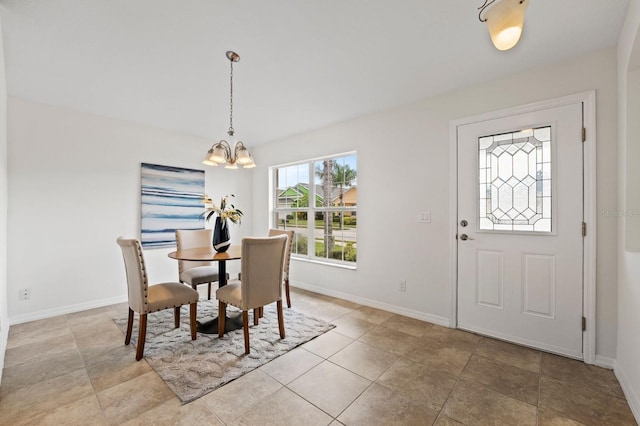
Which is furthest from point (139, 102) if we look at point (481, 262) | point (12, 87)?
point (481, 262)

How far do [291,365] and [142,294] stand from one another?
1.30 m

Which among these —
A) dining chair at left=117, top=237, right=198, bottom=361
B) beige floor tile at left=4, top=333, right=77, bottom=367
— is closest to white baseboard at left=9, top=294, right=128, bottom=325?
beige floor tile at left=4, top=333, right=77, bottom=367

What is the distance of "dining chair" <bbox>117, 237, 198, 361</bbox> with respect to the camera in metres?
2.16

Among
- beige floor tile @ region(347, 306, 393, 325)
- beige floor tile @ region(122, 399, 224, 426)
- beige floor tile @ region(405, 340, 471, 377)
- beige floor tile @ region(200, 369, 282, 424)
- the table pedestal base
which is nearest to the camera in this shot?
beige floor tile @ region(122, 399, 224, 426)

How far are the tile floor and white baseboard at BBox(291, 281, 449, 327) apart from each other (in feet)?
0.98

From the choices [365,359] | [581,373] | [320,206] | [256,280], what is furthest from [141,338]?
[581,373]

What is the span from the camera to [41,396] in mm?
1737

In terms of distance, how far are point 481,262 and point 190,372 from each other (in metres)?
2.67

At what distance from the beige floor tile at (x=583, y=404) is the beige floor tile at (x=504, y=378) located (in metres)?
0.06

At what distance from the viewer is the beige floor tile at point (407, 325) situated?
2705 millimetres

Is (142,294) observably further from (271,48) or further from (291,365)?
(271,48)

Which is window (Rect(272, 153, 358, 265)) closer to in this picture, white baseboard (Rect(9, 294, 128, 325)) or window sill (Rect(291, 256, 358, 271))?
window sill (Rect(291, 256, 358, 271))

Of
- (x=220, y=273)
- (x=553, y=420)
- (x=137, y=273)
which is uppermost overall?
(x=137, y=273)

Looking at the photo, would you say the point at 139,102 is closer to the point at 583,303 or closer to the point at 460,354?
the point at 460,354
